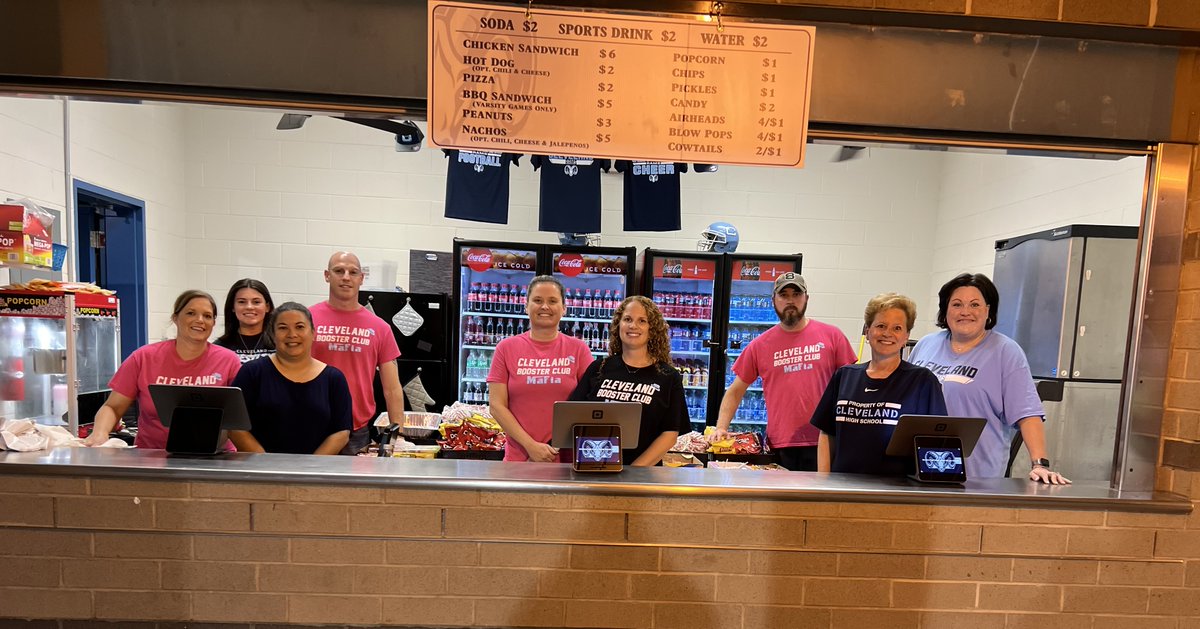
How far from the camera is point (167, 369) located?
265cm

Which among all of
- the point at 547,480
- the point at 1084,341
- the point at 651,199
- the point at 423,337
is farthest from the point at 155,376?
the point at 1084,341

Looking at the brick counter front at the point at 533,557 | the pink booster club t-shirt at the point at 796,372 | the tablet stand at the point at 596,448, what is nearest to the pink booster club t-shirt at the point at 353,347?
the brick counter front at the point at 533,557

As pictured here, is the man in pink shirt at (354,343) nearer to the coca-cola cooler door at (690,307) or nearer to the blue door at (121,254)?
the coca-cola cooler door at (690,307)

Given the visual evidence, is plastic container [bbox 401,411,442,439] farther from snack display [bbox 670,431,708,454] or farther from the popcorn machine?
the popcorn machine

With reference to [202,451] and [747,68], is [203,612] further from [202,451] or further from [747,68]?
[747,68]

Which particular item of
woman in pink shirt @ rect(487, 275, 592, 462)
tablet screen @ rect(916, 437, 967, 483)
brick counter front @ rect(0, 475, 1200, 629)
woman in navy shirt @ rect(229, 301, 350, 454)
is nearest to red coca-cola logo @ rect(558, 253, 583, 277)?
woman in pink shirt @ rect(487, 275, 592, 462)

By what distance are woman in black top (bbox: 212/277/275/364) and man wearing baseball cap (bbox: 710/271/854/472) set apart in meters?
2.93

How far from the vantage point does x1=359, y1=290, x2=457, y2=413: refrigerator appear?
5406mm

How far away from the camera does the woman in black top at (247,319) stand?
10.8 feet

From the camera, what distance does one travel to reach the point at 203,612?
6.84 ft

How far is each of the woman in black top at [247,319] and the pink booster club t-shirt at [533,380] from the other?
1507mm

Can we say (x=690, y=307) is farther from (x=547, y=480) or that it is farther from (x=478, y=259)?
(x=547, y=480)

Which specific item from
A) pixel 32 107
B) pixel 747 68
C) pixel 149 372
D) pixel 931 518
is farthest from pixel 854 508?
pixel 32 107

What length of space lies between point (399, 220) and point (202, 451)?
4363 mm
